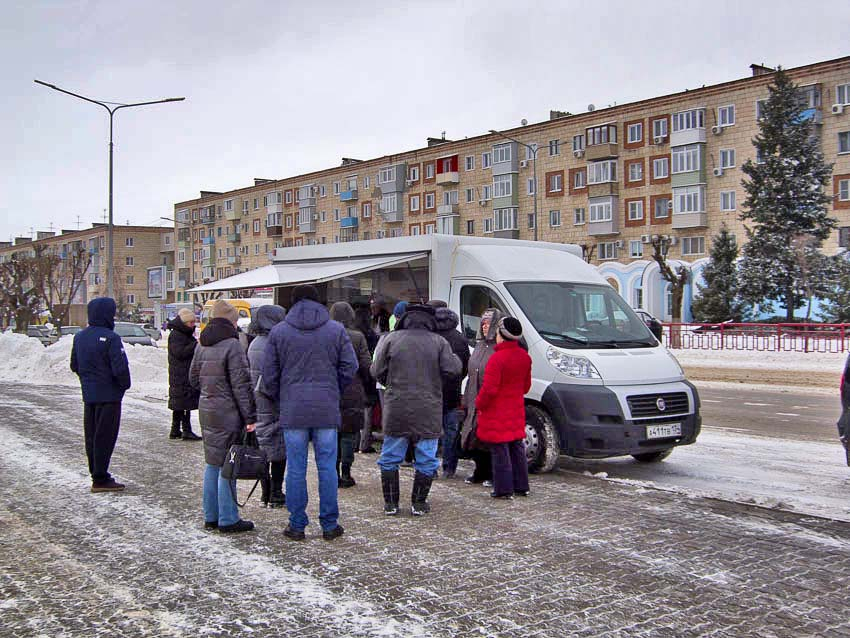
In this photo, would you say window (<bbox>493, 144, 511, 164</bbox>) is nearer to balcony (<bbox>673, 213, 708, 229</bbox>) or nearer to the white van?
balcony (<bbox>673, 213, 708, 229</bbox>)

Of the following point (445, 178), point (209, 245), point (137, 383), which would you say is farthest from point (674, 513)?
A: point (209, 245)

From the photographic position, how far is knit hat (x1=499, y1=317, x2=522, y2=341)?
7613 mm

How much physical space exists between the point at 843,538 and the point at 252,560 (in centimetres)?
404

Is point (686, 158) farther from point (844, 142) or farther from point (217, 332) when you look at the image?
point (217, 332)

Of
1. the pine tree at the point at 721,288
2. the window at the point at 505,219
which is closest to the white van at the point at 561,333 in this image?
the pine tree at the point at 721,288

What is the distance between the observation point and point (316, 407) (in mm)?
6254

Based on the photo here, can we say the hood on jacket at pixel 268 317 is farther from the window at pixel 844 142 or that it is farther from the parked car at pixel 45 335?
the window at pixel 844 142

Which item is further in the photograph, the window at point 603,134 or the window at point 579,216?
the window at point 579,216

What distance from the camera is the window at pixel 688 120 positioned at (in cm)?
5294

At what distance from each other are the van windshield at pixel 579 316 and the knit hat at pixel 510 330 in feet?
4.64

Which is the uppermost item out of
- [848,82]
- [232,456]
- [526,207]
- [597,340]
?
[848,82]

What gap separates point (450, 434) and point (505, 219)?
A: 55.6 metres

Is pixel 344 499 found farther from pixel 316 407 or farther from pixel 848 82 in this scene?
pixel 848 82

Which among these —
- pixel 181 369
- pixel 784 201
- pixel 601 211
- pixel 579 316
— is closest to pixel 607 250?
pixel 601 211
